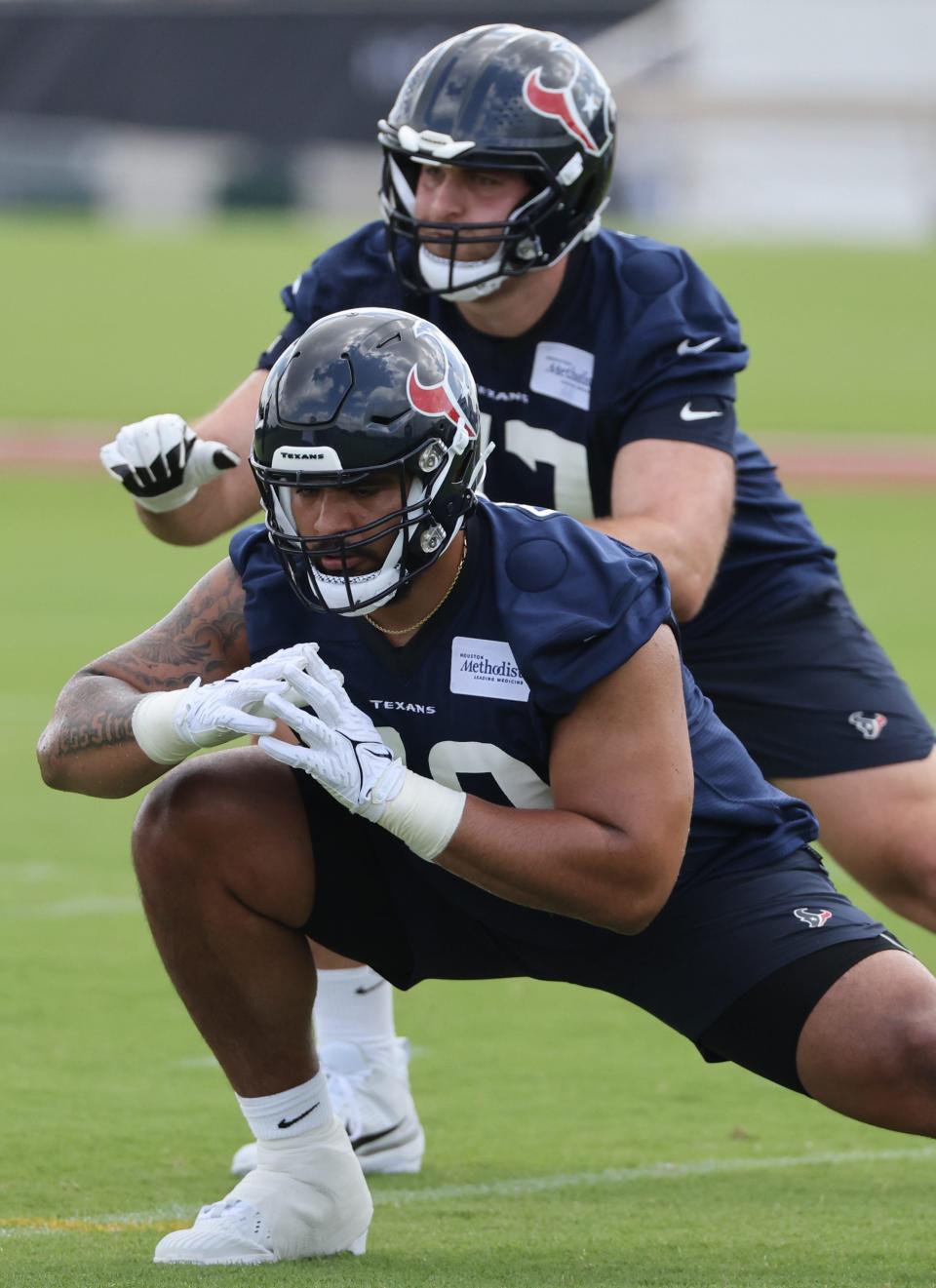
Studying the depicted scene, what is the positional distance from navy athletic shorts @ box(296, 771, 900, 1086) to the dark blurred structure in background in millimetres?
33457

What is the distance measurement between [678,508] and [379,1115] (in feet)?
4.45

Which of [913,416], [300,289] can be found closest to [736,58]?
[913,416]

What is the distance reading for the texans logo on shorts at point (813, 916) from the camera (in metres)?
3.49

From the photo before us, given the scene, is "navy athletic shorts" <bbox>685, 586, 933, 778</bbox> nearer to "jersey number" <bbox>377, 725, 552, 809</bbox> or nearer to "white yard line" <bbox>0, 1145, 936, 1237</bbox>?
"white yard line" <bbox>0, 1145, 936, 1237</bbox>

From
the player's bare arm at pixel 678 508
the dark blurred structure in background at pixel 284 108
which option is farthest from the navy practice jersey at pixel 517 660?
the dark blurred structure in background at pixel 284 108

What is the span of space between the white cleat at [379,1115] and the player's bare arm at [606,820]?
1180mm

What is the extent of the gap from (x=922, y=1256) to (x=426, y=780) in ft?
3.95

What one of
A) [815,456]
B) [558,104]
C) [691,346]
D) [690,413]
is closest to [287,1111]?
[690,413]

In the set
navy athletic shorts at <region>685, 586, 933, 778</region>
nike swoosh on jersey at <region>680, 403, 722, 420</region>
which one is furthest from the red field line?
nike swoosh on jersey at <region>680, 403, 722, 420</region>

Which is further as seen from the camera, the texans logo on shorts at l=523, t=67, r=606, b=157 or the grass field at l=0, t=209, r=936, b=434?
the grass field at l=0, t=209, r=936, b=434

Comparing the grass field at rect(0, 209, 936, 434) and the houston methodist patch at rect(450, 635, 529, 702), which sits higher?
the houston methodist patch at rect(450, 635, 529, 702)

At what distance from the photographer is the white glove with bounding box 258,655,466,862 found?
324cm

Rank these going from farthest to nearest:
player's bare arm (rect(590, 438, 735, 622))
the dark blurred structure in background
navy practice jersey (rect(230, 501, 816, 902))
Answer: the dark blurred structure in background < player's bare arm (rect(590, 438, 735, 622)) < navy practice jersey (rect(230, 501, 816, 902))

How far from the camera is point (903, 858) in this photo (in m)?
4.54
